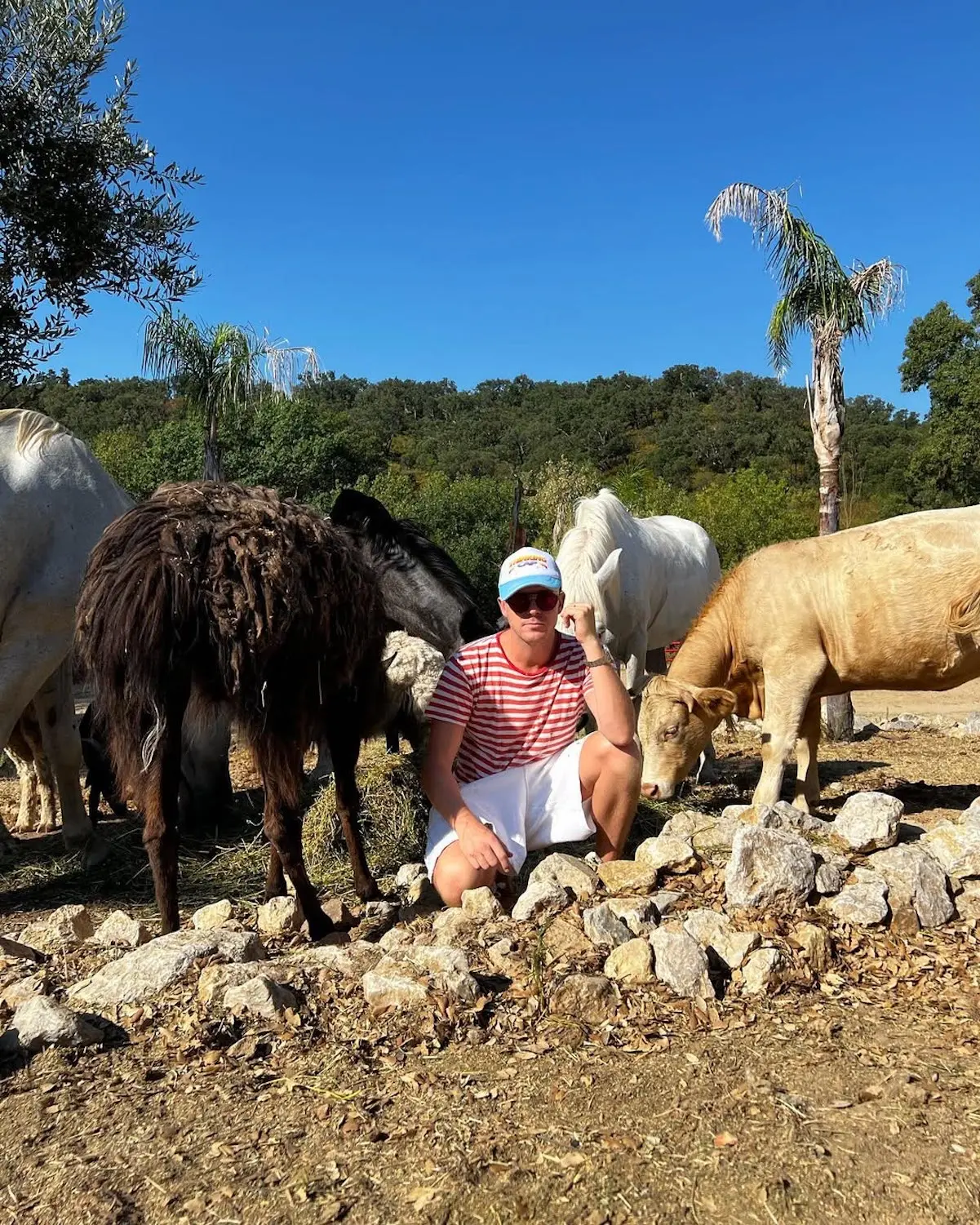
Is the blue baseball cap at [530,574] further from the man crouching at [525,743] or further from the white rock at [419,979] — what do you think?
the white rock at [419,979]

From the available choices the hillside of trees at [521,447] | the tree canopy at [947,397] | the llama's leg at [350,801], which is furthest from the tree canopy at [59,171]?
the tree canopy at [947,397]

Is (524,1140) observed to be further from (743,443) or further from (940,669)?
(743,443)

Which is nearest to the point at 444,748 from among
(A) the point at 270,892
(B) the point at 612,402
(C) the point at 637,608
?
(A) the point at 270,892

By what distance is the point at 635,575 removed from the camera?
26.9 ft

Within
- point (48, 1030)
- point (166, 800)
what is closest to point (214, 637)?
point (166, 800)

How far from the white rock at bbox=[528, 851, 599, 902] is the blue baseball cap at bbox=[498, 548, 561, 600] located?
116 cm

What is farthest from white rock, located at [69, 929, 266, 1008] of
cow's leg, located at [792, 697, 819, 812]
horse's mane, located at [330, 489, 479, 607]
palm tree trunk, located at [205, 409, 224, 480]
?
palm tree trunk, located at [205, 409, 224, 480]

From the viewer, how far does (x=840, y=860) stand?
357 centimetres

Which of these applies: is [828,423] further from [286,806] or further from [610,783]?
[286,806]

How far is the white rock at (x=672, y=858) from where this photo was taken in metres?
3.67

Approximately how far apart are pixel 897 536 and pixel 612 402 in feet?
216

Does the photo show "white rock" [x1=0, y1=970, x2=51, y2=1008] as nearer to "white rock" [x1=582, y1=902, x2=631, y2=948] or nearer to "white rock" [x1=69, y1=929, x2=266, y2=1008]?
"white rock" [x1=69, y1=929, x2=266, y2=1008]

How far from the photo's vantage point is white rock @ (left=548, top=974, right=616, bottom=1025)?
2.70 metres

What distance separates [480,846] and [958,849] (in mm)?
2062
